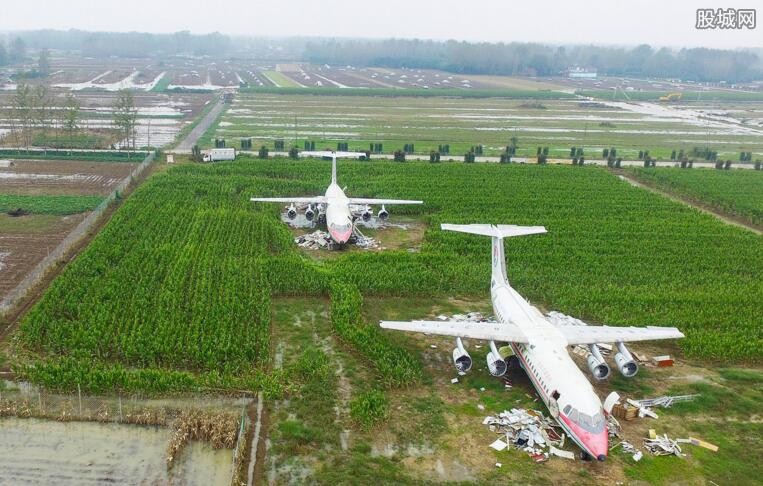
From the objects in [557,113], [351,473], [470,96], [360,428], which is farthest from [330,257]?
[470,96]

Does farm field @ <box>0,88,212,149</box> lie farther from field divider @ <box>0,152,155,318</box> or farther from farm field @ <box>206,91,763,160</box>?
field divider @ <box>0,152,155,318</box>

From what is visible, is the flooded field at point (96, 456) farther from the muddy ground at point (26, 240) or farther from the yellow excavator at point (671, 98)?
the yellow excavator at point (671, 98)

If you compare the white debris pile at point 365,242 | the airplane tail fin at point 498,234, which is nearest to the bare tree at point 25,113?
the white debris pile at point 365,242

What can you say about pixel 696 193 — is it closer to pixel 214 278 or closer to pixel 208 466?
pixel 214 278

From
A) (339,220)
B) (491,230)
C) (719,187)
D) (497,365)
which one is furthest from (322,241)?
(719,187)

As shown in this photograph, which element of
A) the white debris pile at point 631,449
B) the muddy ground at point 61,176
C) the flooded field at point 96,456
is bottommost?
the flooded field at point 96,456

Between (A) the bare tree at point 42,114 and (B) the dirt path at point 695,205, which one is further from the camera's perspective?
(A) the bare tree at point 42,114
